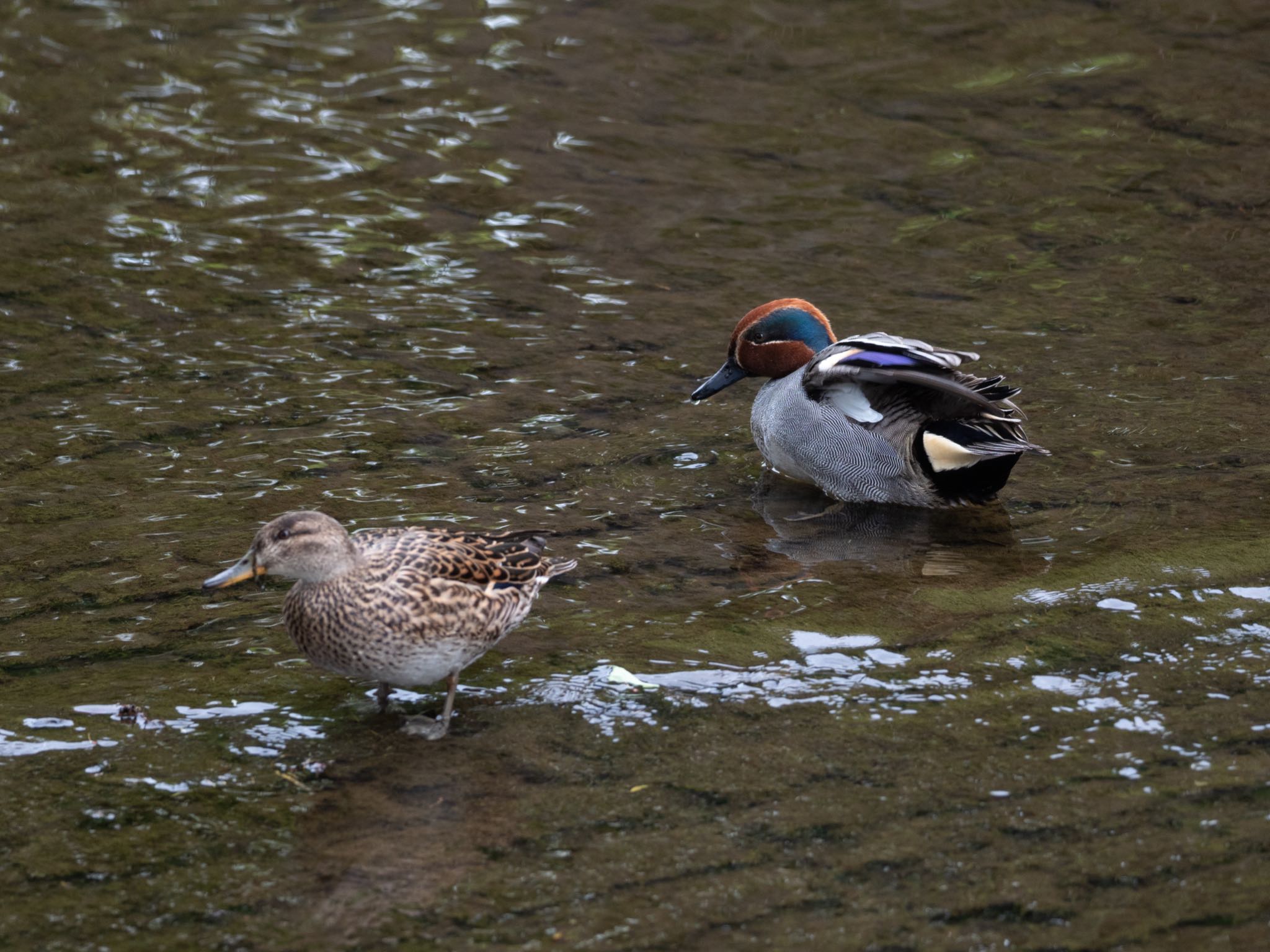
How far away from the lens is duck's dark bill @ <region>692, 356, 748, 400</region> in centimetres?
766

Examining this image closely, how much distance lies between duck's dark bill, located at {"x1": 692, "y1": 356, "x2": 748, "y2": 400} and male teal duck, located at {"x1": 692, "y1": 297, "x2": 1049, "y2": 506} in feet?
0.75

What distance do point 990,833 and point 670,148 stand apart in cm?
821

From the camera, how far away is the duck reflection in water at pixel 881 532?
6.27 meters

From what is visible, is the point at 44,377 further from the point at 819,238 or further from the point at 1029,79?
the point at 1029,79

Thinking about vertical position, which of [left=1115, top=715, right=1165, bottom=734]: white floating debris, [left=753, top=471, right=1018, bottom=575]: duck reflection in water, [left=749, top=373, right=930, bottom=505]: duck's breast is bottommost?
[left=753, top=471, right=1018, bottom=575]: duck reflection in water

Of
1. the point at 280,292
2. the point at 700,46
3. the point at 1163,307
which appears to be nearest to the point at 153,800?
the point at 280,292

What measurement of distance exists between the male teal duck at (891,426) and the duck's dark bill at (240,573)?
10.0 ft

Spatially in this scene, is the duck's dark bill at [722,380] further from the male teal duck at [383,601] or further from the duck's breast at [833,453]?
the male teal duck at [383,601]

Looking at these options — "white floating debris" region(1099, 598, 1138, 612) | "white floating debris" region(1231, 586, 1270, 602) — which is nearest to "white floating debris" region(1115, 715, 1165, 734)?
"white floating debris" region(1099, 598, 1138, 612)

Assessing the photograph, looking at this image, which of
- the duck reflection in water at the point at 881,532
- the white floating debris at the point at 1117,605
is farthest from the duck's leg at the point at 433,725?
the white floating debris at the point at 1117,605

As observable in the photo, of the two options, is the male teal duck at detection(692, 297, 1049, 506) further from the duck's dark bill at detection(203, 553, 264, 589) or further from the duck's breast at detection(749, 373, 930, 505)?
the duck's dark bill at detection(203, 553, 264, 589)

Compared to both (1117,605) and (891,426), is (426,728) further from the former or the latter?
(891,426)

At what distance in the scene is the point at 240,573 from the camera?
474cm

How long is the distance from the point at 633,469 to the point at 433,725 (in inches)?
99.8
